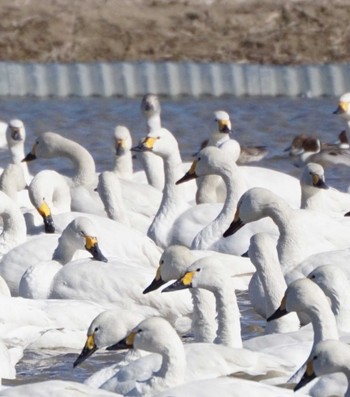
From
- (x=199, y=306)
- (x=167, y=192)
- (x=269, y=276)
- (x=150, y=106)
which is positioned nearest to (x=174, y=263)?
(x=199, y=306)

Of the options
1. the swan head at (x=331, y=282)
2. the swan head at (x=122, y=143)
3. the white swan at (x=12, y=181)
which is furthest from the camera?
the swan head at (x=122, y=143)

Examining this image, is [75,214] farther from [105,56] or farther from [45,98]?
[105,56]

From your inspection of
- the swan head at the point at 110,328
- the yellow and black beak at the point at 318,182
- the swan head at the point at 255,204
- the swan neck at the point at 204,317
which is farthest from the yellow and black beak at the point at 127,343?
the yellow and black beak at the point at 318,182

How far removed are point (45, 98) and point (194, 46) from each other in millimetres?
2730

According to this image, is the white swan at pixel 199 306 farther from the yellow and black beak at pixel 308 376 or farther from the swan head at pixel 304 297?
the yellow and black beak at pixel 308 376

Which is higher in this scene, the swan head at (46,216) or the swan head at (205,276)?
the swan head at (205,276)

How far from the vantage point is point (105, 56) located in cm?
2356

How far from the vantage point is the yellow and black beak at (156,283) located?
872cm

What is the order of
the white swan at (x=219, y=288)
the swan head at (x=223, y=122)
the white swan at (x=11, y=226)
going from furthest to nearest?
the swan head at (x=223, y=122)
the white swan at (x=11, y=226)
the white swan at (x=219, y=288)

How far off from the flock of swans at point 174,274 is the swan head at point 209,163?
1cm

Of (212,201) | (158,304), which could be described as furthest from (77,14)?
(158,304)

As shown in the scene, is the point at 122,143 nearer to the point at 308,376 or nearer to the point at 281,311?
the point at 281,311

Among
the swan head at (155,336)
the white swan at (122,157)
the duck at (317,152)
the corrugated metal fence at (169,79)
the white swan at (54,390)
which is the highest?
the white swan at (54,390)

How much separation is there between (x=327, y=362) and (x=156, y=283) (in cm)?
261
